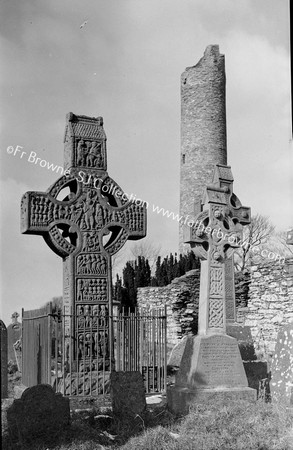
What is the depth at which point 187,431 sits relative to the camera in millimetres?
Answer: 6352

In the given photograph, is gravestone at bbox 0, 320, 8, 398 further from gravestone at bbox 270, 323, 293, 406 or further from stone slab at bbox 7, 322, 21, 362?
stone slab at bbox 7, 322, 21, 362

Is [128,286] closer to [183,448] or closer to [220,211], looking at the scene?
[220,211]

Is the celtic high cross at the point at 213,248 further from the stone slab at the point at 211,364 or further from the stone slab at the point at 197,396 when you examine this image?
the stone slab at the point at 197,396

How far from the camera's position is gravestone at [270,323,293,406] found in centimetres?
723

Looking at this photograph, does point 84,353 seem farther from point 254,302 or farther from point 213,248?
point 254,302

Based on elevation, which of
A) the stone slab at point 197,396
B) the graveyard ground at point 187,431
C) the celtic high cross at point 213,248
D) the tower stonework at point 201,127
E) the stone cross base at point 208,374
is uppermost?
the tower stonework at point 201,127

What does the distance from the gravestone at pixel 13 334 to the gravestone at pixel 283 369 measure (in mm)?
8730

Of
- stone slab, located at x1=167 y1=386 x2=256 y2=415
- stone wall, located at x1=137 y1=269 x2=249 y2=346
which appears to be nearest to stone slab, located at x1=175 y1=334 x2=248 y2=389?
stone slab, located at x1=167 y1=386 x2=256 y2=415

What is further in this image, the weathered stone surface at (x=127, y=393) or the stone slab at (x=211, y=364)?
the stone slab at (x=211, y=364)

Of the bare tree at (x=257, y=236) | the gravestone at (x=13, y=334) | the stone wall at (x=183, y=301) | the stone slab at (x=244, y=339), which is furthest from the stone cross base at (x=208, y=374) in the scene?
the bare tree at (x=257, y=236)

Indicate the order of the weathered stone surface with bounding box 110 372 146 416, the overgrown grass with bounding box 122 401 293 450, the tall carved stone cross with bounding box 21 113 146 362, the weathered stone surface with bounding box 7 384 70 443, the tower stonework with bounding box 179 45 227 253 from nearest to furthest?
the overgrown grass with bounding box 122 401 293 450
the weathered stone surface with bounding box 7 384 70 443
the weathered stone surface with bounding box 110 372 146 416
the tall carved stone cross with bounding box 21 113 146 362
the tower stonework with bounding box 179 45 227 253

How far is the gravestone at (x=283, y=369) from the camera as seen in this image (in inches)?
285

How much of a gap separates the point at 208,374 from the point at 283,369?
1027 mm

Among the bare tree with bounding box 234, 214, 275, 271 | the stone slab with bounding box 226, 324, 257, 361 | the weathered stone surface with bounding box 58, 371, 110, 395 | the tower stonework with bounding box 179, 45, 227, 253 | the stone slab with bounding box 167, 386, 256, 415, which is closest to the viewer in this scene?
the stone slab with bounding box 167, 386, 256, 415
